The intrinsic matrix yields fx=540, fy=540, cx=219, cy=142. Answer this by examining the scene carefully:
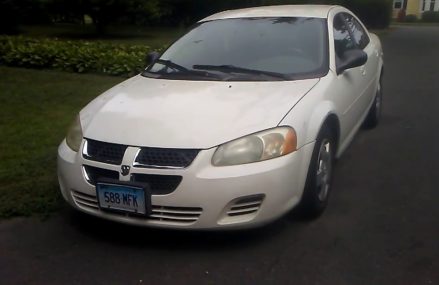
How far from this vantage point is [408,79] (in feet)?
33.5

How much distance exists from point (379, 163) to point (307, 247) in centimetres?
193

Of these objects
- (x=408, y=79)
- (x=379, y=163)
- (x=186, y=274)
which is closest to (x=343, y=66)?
(x=379, y=163)

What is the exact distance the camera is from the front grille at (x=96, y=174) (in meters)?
3.31

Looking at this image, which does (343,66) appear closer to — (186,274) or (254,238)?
(254,238)

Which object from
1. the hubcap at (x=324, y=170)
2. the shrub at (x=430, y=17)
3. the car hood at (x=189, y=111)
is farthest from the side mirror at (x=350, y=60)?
the shrub at (x=430, y=17)

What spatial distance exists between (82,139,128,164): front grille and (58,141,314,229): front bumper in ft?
0.12

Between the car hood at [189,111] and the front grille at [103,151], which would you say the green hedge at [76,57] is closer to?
the car hood at [189,111]

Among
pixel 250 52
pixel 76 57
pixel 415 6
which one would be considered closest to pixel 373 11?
pixel 76 57

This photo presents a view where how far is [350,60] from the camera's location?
4.45 metres

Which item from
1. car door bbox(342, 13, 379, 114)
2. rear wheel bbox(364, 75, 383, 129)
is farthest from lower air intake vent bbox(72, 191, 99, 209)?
rear wheel bbox(364, 75, 383, 129)

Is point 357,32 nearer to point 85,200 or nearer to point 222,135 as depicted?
point 222,135

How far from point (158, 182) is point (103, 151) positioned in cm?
44

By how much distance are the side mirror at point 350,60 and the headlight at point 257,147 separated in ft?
4.07

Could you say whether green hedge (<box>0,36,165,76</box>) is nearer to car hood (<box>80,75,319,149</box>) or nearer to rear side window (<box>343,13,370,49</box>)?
rear side window (<box>343,13,370,49</box>)
